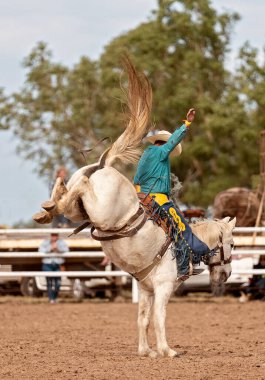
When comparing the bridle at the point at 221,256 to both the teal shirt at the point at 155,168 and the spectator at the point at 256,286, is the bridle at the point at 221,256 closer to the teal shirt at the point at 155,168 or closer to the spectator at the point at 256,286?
the teal shirt at the point at 155,168

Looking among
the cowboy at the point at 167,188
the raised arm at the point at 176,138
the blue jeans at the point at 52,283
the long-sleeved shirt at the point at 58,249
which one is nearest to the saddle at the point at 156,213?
the cowboy at the point at 167,188

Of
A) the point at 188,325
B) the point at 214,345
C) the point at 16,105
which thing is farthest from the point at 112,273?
the point at 16,105

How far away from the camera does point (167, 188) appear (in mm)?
10844

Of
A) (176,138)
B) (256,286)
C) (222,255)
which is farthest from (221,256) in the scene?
(256,286)

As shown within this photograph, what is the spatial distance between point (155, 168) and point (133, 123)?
1.92 feet

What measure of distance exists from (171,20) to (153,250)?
3372 cm

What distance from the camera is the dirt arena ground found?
9.48m

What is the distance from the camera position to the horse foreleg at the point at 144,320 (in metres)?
10.8

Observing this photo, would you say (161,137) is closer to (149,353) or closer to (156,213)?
(156,213)

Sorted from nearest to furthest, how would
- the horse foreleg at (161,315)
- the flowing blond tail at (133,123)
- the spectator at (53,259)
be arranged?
the flowing blond tail at (133,123) → the horse foreleg at (161,315) → the spectator at (53,259)

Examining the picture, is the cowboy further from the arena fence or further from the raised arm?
the arena fence

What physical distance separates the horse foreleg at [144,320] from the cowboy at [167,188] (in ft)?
1.26

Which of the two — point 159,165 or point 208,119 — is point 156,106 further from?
point 159,165

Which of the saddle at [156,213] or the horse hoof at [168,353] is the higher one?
the saddle at [156,213]
